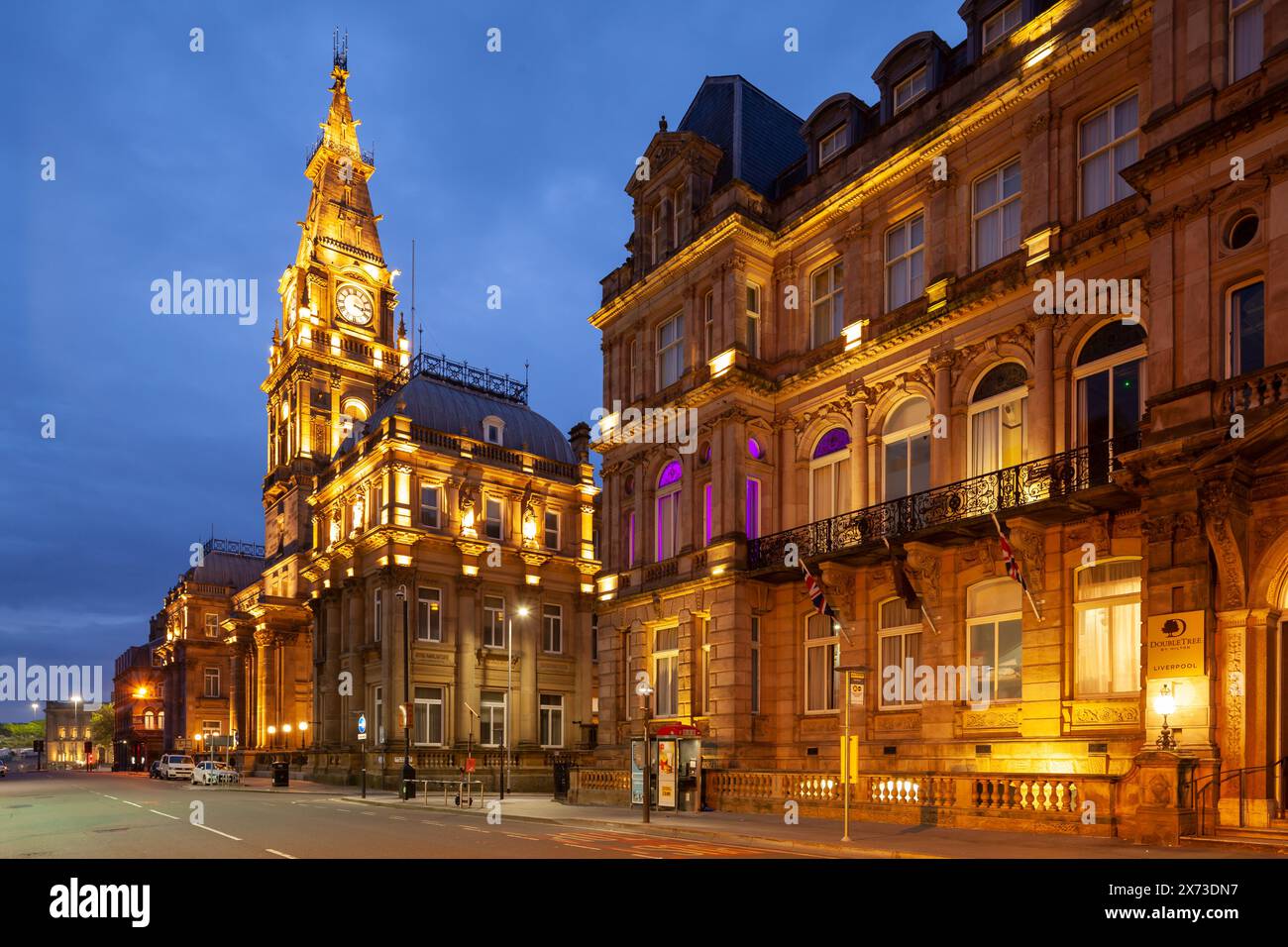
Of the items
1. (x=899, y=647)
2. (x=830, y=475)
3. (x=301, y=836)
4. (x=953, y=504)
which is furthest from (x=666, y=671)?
(x=301, y=836)

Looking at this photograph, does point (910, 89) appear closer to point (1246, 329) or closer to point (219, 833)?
point (1246, 329)

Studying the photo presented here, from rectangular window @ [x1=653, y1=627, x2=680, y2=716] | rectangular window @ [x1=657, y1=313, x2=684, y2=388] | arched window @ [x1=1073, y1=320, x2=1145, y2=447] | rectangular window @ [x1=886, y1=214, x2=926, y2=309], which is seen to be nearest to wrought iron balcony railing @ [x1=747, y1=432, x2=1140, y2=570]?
arched window @ [x1=1073, y1=320, x2=1145, y2=447]

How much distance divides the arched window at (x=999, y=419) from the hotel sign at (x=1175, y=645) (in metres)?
6.53

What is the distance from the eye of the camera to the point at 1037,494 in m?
23.5

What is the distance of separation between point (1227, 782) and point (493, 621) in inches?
1753

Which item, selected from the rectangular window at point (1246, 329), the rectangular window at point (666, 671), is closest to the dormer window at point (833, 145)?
the rectangular window at point (1246, 329)

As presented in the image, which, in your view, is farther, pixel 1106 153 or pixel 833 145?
pixel 833 145

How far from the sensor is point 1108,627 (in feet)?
73.2

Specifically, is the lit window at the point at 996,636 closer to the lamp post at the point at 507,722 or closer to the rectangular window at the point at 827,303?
the rectangular window at the point at 827,303

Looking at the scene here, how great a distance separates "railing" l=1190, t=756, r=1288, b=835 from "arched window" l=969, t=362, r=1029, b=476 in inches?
361

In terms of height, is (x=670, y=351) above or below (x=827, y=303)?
below

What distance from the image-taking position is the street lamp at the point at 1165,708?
18.3m

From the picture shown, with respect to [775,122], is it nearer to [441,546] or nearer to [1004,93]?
→ [1004,93]

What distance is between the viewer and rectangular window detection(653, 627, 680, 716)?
34281mm
